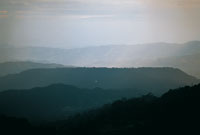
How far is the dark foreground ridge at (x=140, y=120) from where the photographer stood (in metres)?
69.8

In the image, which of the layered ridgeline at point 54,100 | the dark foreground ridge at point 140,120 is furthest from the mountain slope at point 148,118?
the layered ridgeline at point 54,100

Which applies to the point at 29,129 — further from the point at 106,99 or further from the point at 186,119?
the point at 106,99

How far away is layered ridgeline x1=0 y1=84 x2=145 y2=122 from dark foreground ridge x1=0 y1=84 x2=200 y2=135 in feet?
123

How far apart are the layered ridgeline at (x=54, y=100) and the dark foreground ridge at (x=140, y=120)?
37495 mm

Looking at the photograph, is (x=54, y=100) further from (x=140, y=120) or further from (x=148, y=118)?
(x=148, y=118)

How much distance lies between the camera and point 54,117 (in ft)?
409

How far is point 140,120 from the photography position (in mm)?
78188

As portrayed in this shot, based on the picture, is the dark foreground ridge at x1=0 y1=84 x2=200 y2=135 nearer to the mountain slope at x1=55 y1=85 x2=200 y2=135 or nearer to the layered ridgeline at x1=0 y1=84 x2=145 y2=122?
the mountain slope at x1=55 y1=85 x2=200 y2=135

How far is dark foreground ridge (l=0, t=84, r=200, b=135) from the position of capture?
69750 millimetres

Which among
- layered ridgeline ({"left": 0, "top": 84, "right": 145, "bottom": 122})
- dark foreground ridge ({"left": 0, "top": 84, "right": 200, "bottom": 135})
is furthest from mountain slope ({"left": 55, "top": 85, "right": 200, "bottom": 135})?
layered ridgeline ({"left": 0, "top": 84, "right": 145, "bottom": 122})

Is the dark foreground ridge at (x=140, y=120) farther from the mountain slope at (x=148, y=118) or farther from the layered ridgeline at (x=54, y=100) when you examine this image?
the layered ridgeline at (x=54, y=100)

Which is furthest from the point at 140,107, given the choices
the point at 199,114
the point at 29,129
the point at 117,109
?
the point at 29,129

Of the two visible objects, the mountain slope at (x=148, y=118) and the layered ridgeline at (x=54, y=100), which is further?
the layered ridgeline at (x=54, y=100)

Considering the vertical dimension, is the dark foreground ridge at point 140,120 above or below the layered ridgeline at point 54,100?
below
